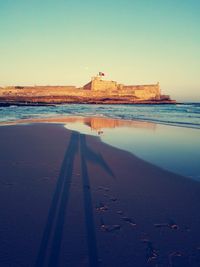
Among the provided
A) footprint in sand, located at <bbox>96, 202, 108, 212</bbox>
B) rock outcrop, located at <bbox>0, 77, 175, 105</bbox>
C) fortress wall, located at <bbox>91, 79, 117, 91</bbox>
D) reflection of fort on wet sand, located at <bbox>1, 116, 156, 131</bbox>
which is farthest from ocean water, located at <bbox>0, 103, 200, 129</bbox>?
fortress wall, located at <bbox>91, 79, 117, 91</bbox>

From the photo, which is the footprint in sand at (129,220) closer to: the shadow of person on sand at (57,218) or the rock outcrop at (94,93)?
the shadow of person on sand at (57,218)

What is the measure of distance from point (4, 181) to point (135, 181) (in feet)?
7.85

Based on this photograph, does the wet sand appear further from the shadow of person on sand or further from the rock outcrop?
the rock outcrop

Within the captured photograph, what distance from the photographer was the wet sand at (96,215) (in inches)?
107

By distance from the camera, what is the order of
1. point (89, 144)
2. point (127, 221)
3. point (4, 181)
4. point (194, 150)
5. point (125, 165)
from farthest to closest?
point (89, 144)
point (194, 150)
point (125, 165)
point (4, 181)
point (127, 221)

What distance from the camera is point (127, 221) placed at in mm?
3498

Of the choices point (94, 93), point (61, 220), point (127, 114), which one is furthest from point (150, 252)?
point (94, 93)

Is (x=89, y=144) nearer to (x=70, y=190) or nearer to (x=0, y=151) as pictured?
(x=0, y=151)

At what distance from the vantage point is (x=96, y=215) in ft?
11.9

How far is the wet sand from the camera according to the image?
8.93 ft

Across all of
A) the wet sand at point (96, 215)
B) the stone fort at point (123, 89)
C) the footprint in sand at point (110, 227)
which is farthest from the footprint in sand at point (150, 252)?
the stone fort at point (123, 89)

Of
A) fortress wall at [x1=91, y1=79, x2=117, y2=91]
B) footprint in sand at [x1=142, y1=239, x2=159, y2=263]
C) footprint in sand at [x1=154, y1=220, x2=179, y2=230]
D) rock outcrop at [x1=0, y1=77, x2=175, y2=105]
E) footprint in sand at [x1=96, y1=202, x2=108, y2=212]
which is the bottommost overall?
footprint in sand at [x1=142, y1=239, x2=159, y2=263]

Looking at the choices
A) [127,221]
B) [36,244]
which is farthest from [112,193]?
[36,244]

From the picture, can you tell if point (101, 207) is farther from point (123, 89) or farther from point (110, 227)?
point (123, 89)
